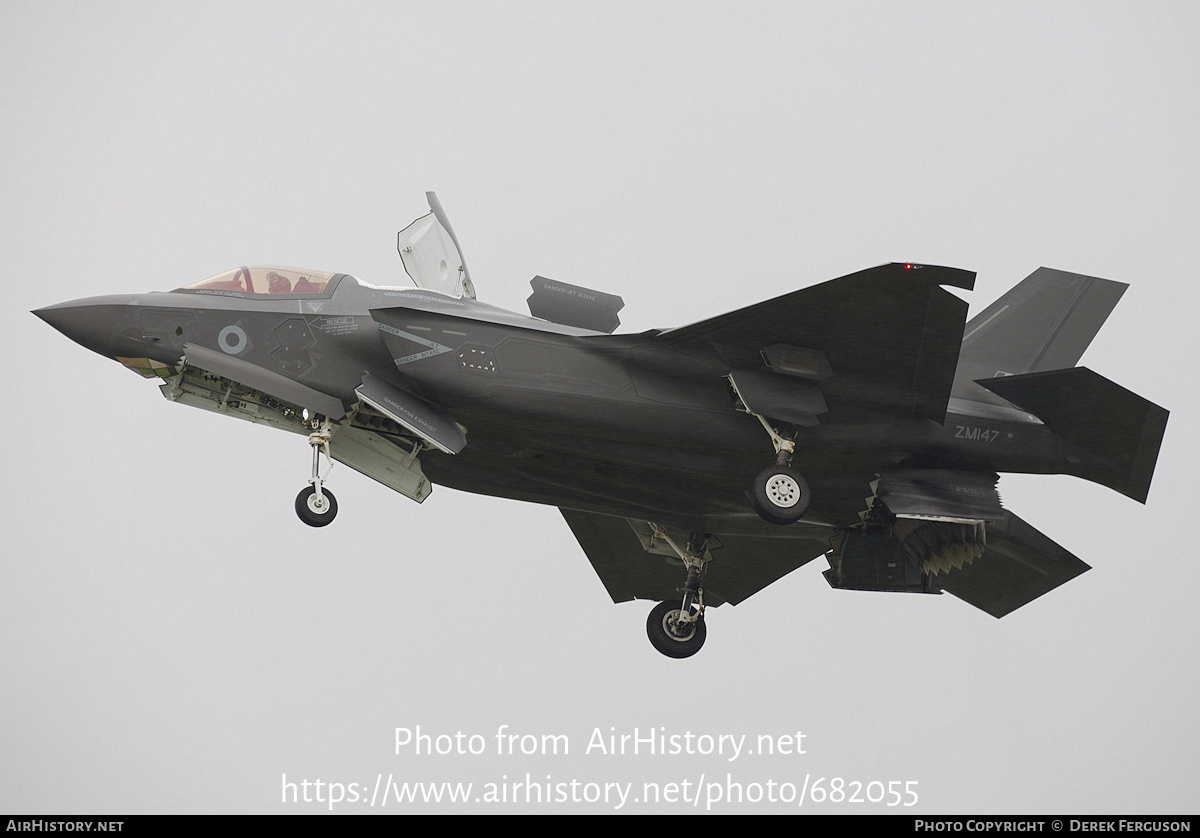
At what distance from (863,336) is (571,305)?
163 inches

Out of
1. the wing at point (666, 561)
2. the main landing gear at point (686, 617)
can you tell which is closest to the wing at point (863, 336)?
the main landing gear at point (686, 617)

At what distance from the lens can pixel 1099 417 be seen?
18547mm

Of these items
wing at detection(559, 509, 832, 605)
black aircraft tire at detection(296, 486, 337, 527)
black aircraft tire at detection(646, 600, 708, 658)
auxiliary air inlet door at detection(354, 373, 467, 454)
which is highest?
auxiliary air inlet door at detection(354, 373, 467, 454)

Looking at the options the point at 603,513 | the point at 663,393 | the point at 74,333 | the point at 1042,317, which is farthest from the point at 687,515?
the point at 74,333

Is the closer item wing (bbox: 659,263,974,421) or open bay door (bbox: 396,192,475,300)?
wing (bbox: 659,263,974,421)

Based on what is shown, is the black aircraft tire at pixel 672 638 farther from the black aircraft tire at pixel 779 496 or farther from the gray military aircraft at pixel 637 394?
the black aircraft tire at pixel 779 496

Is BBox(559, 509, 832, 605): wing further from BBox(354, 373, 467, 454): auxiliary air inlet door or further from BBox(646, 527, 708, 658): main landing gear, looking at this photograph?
BBox(354, 373, 467, 454): auxiliary air inlet door

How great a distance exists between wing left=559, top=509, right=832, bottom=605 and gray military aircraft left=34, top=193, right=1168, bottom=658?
2.64m

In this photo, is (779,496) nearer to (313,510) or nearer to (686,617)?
(686,617)

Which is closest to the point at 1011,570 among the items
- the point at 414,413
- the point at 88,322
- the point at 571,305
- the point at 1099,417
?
the point at 1099,417

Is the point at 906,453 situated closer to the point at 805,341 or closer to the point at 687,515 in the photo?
the point at 805,341

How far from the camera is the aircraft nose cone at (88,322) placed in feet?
60.8

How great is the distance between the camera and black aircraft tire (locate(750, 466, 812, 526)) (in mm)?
18406

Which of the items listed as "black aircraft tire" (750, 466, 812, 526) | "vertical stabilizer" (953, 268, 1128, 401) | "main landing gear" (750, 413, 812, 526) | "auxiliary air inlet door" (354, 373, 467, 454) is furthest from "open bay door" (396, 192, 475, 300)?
"vertical stabilizer" (953, 268, 1128, 401)
